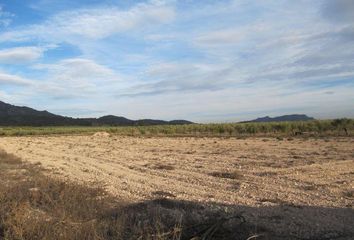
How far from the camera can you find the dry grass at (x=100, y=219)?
8.61 meters

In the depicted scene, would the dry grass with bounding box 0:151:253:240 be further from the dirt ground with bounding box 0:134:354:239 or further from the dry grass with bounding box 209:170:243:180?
the dry grass with bounding box 209:170:243:180

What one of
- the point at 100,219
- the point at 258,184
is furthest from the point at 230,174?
the point at 100,219

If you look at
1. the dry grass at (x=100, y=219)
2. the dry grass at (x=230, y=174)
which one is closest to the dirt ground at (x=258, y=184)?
the dry grass at (x=230, y=174)

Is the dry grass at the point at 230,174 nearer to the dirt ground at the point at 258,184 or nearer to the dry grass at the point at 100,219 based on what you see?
the dirt ground at the point at 258,184

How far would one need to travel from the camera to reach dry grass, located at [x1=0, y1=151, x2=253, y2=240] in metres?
8.61

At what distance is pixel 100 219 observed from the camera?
10094mm

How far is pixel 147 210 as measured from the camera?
10875 mm

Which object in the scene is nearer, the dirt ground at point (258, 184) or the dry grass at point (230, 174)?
the dirt ground at point (258, 184)

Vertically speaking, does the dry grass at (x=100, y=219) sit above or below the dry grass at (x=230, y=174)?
below

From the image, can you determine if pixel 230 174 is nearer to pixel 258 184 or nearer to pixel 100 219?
pixel 258 184

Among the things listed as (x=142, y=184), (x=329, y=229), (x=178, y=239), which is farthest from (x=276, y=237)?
(x=142, y=184)

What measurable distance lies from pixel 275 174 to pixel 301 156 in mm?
7096

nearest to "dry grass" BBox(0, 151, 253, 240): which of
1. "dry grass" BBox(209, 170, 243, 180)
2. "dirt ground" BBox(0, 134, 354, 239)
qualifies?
"dirt ground" BBox(0, 134, 354, 239)

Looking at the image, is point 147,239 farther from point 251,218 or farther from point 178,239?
point 251,218
